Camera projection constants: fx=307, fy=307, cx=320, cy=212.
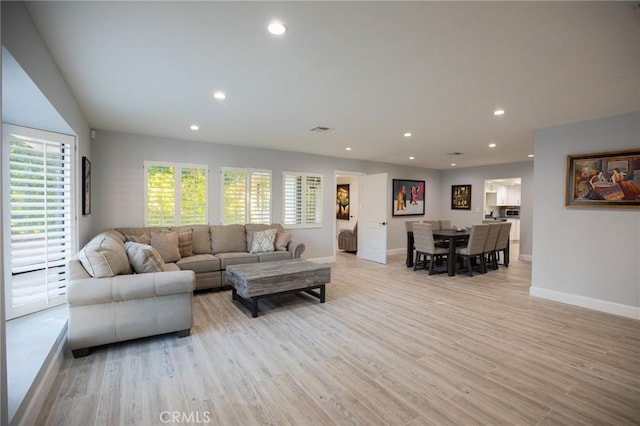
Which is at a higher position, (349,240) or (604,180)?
(604,180)

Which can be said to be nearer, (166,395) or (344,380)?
(166,395)

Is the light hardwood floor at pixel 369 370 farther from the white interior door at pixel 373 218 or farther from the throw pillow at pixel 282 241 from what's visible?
the white interior door at pixel 373 218

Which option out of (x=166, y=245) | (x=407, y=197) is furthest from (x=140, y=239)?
(x=407, y=197)

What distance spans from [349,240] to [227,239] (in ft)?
13.4

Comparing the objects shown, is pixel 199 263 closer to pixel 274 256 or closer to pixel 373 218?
pixel 274 256

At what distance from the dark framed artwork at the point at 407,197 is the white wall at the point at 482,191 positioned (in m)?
0.95

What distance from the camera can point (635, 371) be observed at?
2514 millimetres

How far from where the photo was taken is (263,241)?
213 inches

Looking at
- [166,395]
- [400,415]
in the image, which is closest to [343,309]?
[400,415]

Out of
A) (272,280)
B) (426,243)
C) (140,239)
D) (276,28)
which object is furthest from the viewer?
(426,243)

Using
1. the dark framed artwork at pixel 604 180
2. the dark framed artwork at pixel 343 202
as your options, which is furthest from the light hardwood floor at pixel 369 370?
the dark framed artwork at pixel 343 202

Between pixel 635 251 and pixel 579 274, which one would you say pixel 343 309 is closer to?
pixel 579 274

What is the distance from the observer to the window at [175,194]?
16.9 ft

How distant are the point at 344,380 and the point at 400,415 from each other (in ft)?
1.67
